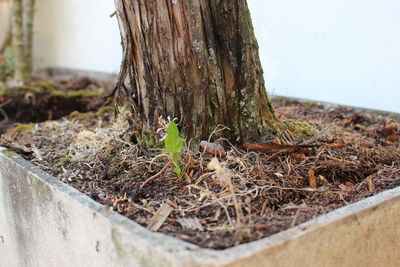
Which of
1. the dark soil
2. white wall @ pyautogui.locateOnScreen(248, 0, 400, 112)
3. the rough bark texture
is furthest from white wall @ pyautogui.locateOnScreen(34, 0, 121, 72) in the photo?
white wall @ pyautogui.locateOnScreen(248, 0, 400, 112)

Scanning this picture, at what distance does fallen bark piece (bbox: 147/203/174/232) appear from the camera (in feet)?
4.67

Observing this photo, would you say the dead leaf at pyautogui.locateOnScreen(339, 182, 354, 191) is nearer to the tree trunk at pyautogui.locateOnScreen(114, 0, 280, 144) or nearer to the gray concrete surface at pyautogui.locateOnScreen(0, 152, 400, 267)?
the gray concrete surface at pyautogui.locateOnScreen(0, 152, 400, 267)

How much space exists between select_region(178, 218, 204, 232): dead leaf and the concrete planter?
12 cm

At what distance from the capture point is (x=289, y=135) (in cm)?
211

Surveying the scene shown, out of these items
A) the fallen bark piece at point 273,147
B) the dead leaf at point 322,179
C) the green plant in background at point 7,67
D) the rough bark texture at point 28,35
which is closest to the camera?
the dead leaf at point 322,179

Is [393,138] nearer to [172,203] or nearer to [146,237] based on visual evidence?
[172,203]

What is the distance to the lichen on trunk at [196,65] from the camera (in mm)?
1868

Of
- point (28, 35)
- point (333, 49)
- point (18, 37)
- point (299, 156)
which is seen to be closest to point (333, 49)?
point (333, 49)

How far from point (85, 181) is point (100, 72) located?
426cm

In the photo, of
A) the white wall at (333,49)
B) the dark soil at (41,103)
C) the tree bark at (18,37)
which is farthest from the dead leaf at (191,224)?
the tree bark at (18,37)

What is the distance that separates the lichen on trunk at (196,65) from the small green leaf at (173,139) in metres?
0.26

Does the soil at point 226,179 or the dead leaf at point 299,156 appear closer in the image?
the soil at point 226,179

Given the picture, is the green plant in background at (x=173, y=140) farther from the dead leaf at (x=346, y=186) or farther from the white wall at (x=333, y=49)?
the white wall at (x=333, y=49)

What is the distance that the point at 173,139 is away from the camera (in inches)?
67.2
